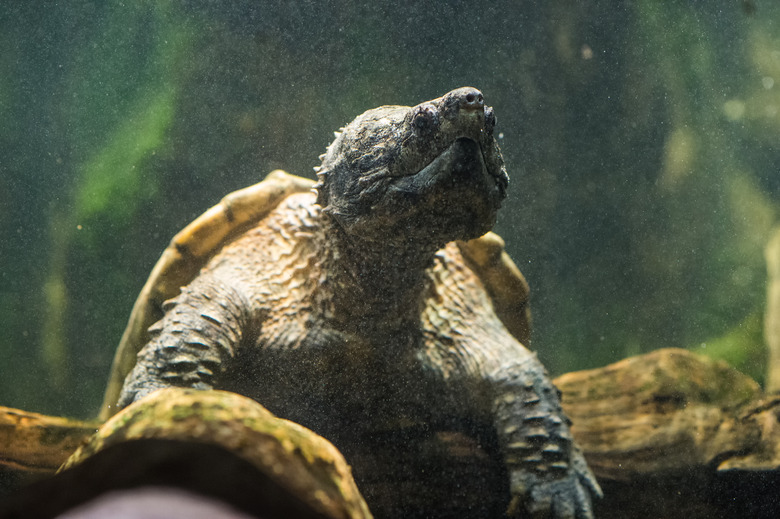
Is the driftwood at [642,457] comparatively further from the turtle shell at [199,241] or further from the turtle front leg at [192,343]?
the turtle shell at [199,241]

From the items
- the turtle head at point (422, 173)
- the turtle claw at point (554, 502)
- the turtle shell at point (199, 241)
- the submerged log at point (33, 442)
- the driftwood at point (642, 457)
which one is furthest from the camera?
the turtle shell at point (199, 241)

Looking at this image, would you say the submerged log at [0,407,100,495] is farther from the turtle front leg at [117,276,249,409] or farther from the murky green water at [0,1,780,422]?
the murky green water at [0,1,780,422]

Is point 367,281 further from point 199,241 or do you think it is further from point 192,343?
point 199,241

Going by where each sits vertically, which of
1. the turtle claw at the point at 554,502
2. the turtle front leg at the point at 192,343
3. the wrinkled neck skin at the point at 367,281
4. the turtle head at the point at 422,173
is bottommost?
the turtle claw at the point at 554,502

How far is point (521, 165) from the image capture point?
339cm

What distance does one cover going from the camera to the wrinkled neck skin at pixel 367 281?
1.94 metres

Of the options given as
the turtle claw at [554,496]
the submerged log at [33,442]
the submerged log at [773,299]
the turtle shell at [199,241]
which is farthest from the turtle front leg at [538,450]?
the submerged log at [773,299]

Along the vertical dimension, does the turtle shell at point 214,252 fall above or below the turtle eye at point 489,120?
below

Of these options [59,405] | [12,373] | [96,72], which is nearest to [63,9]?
[96,72]

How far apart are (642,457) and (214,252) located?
2151 millimetres

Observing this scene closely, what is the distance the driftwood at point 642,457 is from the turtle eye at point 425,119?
118 cm

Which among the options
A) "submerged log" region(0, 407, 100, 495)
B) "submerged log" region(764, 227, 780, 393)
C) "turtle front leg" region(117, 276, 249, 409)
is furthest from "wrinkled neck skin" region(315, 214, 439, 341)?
"submerged log" region(764, 227, 780, 393)

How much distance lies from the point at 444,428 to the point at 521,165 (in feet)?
6.42

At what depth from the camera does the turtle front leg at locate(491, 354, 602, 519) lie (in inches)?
74.1
